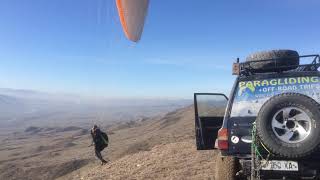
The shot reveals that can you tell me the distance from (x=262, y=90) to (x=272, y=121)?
2.30ft

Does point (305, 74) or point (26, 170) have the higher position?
point (305, 74)

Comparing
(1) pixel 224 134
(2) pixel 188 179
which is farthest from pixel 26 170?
(1) pixel 224 134

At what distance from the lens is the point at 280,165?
5.92m

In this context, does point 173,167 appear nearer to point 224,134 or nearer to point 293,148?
point 224,134

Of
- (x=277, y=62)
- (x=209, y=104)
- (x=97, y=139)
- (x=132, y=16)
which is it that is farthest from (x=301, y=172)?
(x=97, y=139)

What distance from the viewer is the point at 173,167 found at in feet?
36.4

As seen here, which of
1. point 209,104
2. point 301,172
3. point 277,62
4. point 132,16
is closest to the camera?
point 301,172

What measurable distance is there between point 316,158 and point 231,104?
132 cm

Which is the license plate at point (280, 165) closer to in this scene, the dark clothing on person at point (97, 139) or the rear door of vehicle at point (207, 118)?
the rear door of vehicle at point (207, 118)

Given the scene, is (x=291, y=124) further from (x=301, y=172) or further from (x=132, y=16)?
(x=132, y=16)

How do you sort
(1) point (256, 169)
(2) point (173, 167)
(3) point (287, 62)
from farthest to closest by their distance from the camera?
(2) point (173, 167), (3) point (287, 62), (1) point (256, 169)

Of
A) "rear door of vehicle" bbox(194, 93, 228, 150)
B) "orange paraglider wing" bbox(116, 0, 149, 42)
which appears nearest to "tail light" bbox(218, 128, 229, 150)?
"rear door of vehicle" bbox(194, 93, 228, 150)

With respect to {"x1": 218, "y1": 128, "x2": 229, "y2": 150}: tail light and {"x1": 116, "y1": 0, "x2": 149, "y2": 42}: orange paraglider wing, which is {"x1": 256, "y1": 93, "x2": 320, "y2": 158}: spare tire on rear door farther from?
{"x1": 116, "y1": 0, "x2": 149, "y2": 42}: orange paraglider wing

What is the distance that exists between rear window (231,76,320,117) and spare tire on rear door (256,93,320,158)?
441 mm
